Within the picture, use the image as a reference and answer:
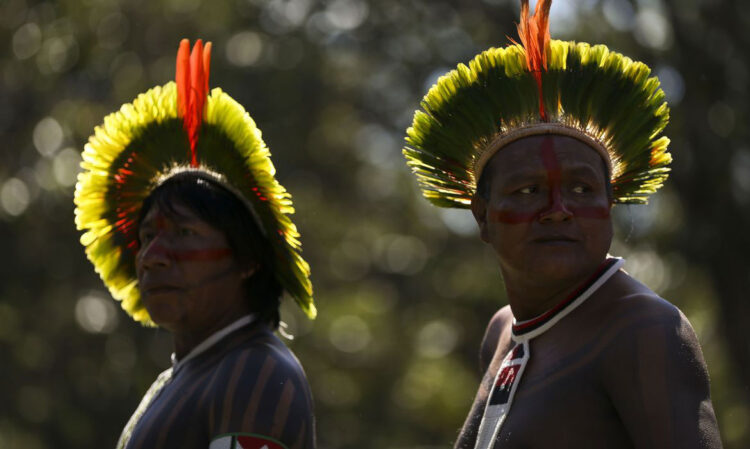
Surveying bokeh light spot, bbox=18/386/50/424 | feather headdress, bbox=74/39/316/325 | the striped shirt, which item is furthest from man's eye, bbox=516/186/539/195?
bokeh light spot, bbox=18/386/50/424

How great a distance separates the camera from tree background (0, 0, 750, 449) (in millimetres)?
11711

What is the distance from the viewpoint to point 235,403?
3.57 metres

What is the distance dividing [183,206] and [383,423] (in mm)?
13512

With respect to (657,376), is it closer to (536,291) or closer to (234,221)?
(536,291)

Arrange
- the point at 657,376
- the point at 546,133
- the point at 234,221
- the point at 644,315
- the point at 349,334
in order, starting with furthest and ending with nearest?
1. the point at 349,334
2. the point at 234,221
3. the point at 546,133
4. the point at 644,315
5. the point at 657,376

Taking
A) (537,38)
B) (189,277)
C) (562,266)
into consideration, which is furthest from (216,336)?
(537,38)

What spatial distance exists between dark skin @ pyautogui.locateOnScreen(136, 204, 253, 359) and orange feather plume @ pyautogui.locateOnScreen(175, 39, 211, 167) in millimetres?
368

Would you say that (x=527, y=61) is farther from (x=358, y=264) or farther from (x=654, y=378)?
(x=358, y=264)

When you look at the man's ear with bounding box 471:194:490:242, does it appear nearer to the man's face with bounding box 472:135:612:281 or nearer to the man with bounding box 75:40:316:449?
the man's face with bounding box 472:135:612:281

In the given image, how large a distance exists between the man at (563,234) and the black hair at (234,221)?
799mm

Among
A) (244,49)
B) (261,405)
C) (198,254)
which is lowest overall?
(261,405)

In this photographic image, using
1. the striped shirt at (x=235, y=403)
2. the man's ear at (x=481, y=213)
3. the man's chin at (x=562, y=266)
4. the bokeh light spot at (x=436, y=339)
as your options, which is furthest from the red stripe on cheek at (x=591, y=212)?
the bokeh light spot at (x=436, y=339)

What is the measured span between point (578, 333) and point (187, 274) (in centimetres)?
160

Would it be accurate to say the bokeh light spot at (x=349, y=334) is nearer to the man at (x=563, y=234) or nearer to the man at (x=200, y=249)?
the man at (x=200, y=249)
